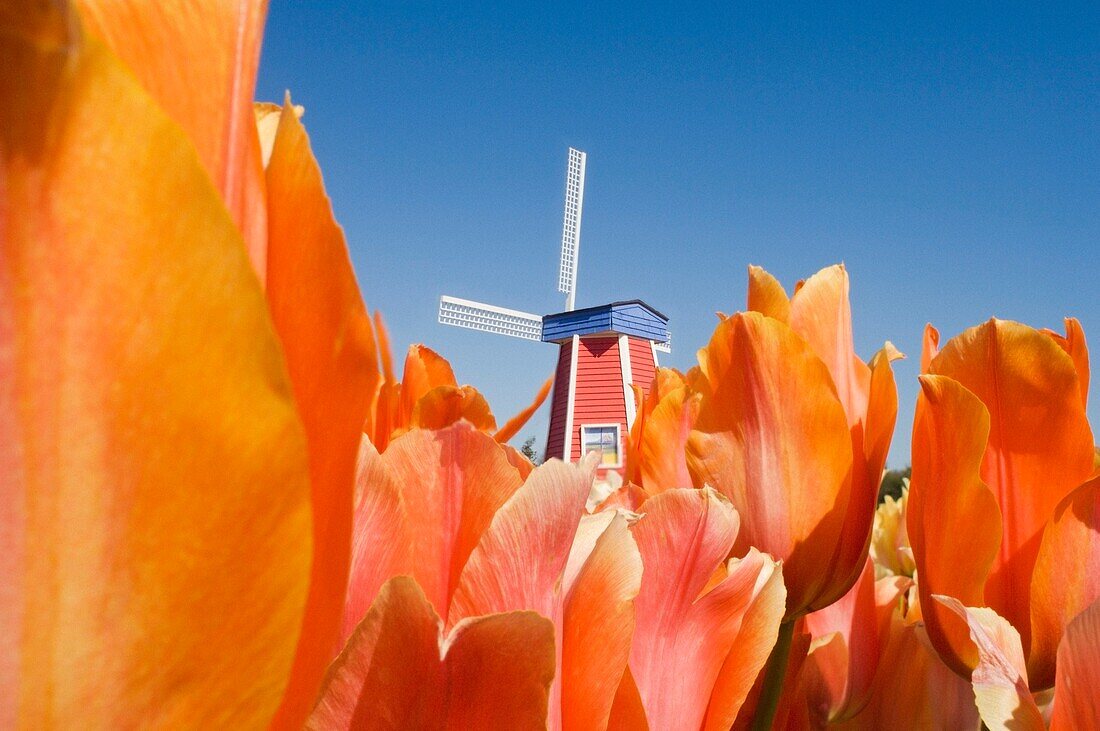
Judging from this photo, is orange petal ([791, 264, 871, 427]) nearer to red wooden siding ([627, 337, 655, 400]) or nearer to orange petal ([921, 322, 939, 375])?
orange petal ([921, 322, 939, 375])

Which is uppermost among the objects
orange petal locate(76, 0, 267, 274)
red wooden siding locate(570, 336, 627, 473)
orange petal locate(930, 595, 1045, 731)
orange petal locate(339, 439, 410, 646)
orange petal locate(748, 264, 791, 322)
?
red wooden siding locate(570, 336, 627, 473)

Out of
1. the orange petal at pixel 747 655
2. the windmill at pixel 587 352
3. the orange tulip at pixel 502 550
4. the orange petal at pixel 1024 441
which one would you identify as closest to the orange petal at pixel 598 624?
the orange tulip at pixel 502 550

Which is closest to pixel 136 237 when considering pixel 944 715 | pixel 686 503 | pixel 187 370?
pixel 187 370

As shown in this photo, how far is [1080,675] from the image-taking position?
0.51 m

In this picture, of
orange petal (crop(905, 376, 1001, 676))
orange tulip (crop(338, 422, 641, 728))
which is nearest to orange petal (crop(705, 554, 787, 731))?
orange tulip (crop(338, 422, 641, 728))

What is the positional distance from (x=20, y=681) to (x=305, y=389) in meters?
0.09

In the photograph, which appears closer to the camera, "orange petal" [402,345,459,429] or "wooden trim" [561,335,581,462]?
"orange petal" [402,345,459,429]

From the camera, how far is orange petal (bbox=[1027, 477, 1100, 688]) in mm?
654

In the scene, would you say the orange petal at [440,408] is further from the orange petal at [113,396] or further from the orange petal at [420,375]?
the orange petal at [113,396]

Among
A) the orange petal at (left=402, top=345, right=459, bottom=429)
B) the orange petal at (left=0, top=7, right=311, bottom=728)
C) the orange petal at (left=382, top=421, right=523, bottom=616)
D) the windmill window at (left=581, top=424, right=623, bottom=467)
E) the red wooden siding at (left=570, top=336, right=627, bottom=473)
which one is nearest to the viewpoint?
the orange petal at (left=0, top=7, right=311, bottom=728)

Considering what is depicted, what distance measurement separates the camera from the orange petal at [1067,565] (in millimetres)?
654

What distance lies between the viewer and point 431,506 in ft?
1.40

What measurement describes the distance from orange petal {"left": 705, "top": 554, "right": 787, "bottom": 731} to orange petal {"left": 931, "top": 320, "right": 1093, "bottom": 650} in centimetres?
32

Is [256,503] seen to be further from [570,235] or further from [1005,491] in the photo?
[570,235]
